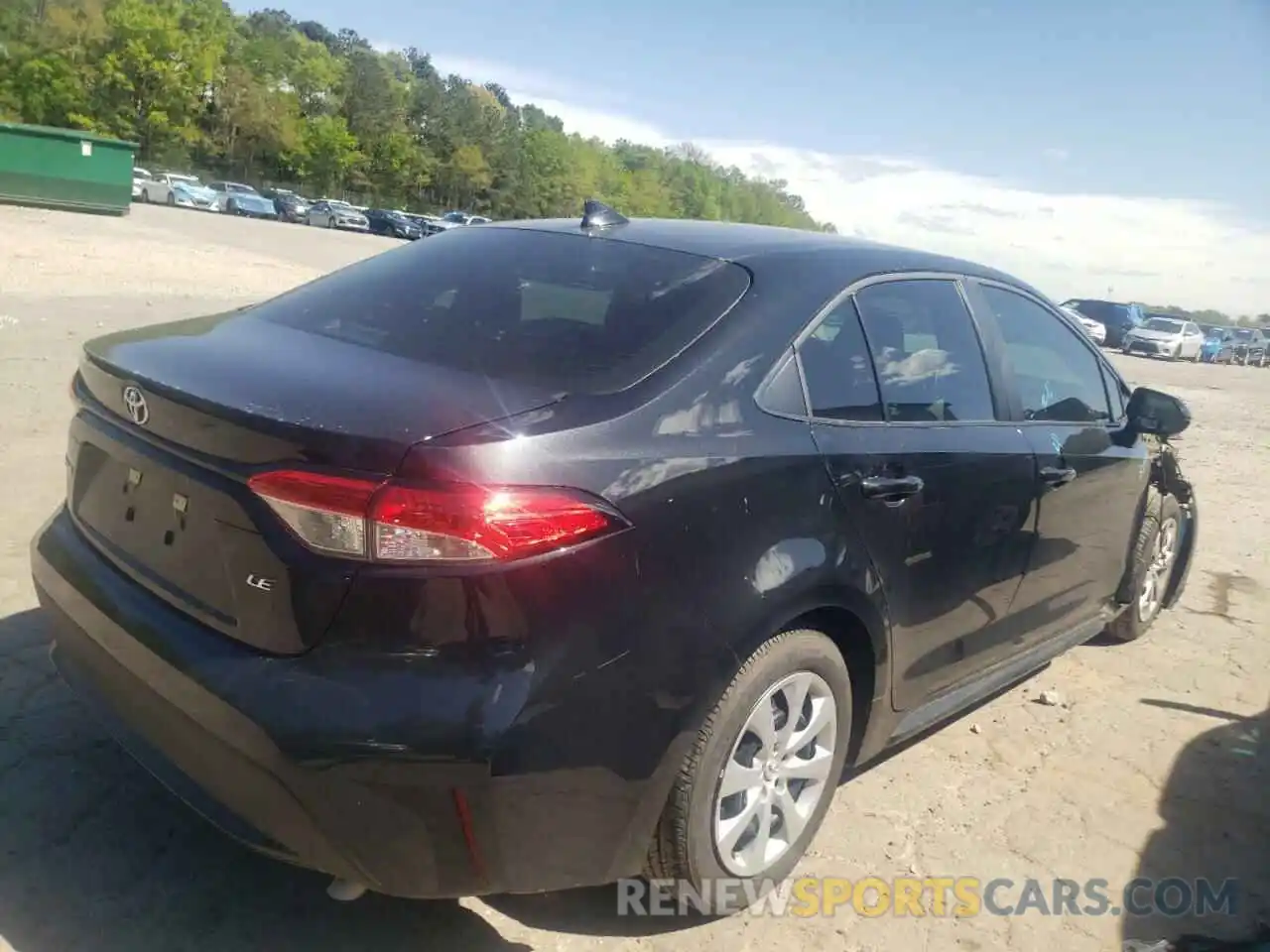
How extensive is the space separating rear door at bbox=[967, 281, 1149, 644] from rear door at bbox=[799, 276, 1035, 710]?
6.7 inches

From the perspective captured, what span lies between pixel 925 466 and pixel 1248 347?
47.4 meters

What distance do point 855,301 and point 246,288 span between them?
46.5 ft

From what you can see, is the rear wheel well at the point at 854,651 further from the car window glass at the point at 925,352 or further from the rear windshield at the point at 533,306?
the rear windshield at the point at 533,306

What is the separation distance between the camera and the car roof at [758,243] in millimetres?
3141

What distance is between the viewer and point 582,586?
2.18m

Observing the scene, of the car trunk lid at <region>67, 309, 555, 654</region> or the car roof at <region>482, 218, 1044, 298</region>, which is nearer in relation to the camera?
the car trunk lid at <region>67, 309, 555, 654</region>

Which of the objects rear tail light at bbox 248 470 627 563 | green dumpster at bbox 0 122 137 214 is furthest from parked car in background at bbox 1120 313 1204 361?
rear tail light at bbox 248 470 627 563

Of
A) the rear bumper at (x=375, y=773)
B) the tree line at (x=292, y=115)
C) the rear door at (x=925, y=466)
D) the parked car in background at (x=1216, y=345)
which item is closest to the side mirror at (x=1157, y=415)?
the rear door at (x=925, y=466)

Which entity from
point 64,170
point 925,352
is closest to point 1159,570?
point 925,352

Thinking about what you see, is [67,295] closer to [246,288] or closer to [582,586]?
[246,288]

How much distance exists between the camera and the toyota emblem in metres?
2.49

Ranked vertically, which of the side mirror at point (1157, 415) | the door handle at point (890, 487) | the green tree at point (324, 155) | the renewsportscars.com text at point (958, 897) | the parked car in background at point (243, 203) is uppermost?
the green tree at point (324, 155)

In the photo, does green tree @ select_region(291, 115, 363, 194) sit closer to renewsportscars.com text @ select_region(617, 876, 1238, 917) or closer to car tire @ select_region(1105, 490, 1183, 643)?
car tire @ select_region(1105, 490, 1183, 643)

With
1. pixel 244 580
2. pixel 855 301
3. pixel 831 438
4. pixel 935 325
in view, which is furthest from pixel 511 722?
pixel 935 325
